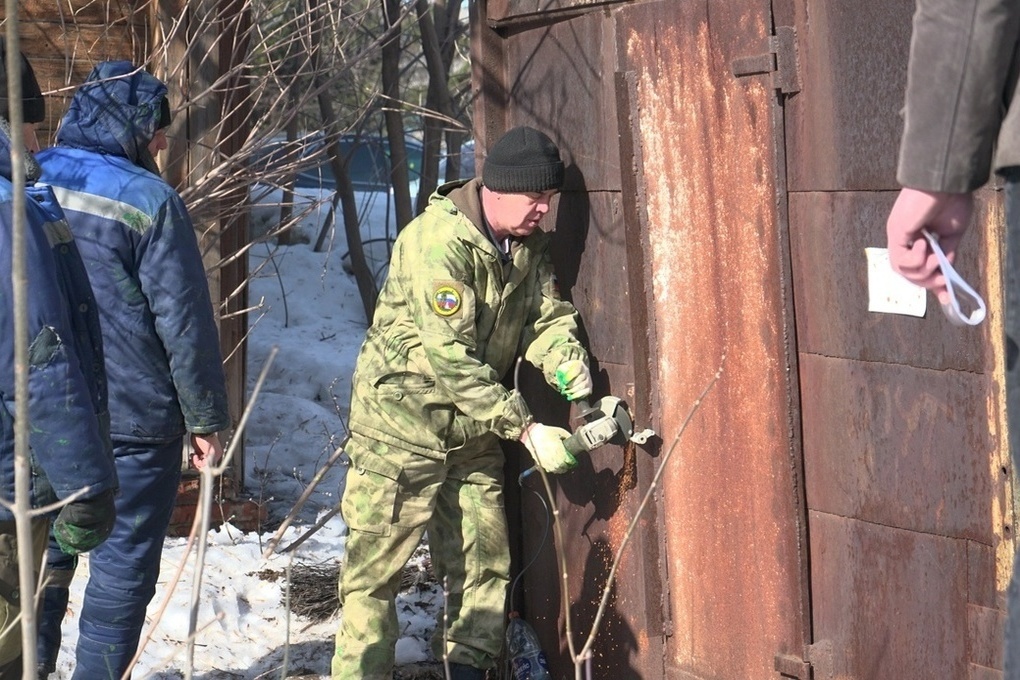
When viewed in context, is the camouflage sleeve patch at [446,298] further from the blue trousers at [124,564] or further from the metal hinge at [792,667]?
the metal hinge at [792,667]

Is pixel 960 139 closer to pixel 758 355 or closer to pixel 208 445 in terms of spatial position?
pixel 758 355

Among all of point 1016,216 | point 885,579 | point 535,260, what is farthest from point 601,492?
point 1016,216

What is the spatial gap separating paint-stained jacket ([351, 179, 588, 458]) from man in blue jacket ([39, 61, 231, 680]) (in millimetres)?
559

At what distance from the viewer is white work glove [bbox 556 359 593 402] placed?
4.00 m

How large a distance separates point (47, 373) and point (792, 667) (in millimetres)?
2121

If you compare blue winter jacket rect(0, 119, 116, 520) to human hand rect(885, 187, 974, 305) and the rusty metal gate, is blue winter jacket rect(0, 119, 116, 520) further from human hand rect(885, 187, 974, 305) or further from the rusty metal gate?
human hand rect(885, 187, 974, 305)

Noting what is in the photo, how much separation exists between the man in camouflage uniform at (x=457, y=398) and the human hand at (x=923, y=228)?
1941mm

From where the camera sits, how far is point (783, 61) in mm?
3365

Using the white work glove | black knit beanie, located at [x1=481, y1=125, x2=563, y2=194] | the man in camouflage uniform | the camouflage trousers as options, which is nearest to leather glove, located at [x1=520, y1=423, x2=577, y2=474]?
the man in camouflage uniform

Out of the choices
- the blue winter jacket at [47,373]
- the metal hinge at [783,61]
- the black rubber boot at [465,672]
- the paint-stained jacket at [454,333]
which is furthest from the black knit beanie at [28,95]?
the black rubber boot at [465,672]

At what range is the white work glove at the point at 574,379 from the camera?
400cm

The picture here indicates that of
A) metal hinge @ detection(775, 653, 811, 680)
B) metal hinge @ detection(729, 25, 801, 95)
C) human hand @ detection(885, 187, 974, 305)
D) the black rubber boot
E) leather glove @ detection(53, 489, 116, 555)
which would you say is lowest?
the black rubber boot

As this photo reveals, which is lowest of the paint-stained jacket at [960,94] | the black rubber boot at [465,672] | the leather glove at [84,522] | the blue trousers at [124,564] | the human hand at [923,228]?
the black rubber boot at [465,672]

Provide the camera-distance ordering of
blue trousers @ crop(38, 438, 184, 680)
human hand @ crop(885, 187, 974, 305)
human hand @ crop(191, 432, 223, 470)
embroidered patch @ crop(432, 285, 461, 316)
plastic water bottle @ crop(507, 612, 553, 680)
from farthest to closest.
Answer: plastic water bottle @ crop(507, 612, 553, 680)
human hand @ crop(191, 432, 223, 470)
blue trousers @ crop(38, 438, 184, 680)
embroidered patch @ crop(432, 285, 461, 316)
human hand @ crop(885, 187, 974, 305)
